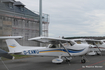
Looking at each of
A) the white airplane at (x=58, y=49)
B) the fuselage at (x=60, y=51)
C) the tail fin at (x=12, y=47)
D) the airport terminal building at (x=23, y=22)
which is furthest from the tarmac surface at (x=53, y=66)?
the airport terminal building at (x=23, y=22)

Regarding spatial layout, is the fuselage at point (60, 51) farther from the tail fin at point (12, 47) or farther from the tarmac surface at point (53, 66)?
the tarmac surface at point (53, 66)

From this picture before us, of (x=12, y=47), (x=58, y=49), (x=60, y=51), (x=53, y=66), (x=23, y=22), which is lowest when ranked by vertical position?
(x=53, y=66)

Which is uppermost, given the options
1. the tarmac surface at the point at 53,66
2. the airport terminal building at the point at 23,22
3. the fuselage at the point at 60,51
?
the airport terminal building at the point at 23,22

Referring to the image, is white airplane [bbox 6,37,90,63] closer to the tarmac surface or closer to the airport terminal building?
the tarmac surface

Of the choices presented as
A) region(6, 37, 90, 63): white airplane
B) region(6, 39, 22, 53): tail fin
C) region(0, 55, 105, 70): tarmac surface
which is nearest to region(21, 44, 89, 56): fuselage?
region(6, 37, 90, 63): white airplane

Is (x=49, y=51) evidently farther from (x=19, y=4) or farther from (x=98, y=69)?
(x=19, y=4)

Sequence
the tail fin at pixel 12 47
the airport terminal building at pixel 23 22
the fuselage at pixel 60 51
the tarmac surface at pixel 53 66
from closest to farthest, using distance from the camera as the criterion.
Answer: the tarmac surface at pixel 53 66
the fuselage at pixel 60 51
the tail fin at pixel 12 47
the airport terminal building at pixel 23 22

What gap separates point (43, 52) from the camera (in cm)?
1086

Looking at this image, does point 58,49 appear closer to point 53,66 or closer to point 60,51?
point 60,51

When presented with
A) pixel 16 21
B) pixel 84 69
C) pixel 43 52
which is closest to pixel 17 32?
pixel 16 21

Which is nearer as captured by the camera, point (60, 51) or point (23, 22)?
point (60, 51)

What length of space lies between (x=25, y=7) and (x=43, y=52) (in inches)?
646

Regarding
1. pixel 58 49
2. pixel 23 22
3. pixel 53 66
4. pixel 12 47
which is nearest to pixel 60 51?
pixel 58 49

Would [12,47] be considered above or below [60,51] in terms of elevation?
above
